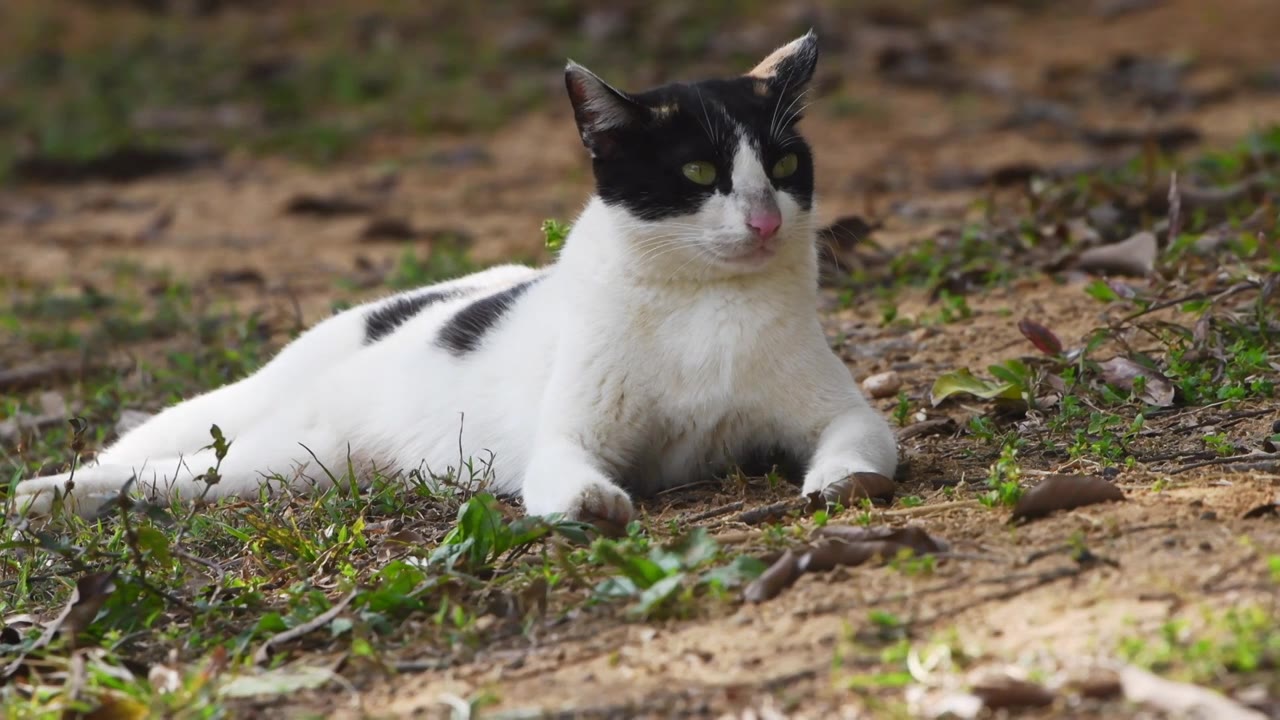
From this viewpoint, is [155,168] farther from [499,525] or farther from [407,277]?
[499,525]

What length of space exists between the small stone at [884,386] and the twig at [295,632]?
208 cm

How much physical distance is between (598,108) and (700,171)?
29cm

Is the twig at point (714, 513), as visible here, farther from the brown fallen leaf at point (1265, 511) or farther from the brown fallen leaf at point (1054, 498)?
the brown fallen leaf at point (1265, 511)

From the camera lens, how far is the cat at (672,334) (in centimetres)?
350

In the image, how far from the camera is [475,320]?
4148 mm

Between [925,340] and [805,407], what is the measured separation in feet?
4.88

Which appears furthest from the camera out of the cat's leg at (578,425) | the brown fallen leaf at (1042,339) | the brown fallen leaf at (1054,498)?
the brown fallen leaf at (1042,339)

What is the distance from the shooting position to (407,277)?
6.36m

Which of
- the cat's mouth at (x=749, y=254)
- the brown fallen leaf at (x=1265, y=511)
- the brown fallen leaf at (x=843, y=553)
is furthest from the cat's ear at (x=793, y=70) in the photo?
the brown fallen leaf at (x=1265, y=511)

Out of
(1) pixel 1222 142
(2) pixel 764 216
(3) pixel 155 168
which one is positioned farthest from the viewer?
(3) pixel 155 168

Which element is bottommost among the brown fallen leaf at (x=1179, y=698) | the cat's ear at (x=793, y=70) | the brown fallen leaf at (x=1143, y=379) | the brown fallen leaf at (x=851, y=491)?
the brown fallen leaf at (x=1143, y=379)

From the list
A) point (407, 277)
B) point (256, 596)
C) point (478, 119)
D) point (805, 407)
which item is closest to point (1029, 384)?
point (805, 407)

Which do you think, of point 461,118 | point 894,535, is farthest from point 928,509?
point 461,118

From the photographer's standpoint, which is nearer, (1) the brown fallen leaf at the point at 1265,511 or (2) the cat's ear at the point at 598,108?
(1) the brown fallen leaf at the point at 1265,511
